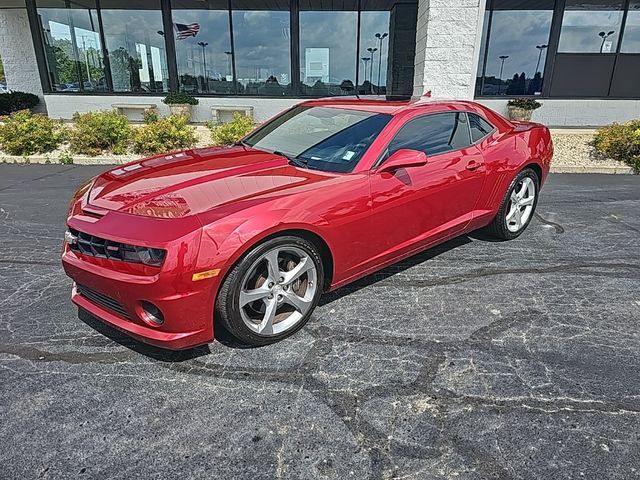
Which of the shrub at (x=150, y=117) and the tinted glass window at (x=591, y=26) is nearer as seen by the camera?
the shrub at (x=150, y=117)

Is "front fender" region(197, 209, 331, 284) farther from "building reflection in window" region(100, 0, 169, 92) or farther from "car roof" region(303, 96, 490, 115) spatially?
"building reflection in window" region(100, 0, 169, 92)

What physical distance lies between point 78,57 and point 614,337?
15.9 metres

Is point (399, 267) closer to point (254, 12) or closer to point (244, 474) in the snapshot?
point (244, 474)

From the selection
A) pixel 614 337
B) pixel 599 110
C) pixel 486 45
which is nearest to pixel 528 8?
pixel 486 45

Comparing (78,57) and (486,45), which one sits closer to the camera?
(486,45)

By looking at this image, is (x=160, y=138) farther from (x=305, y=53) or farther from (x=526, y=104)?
(x=526, y=104)

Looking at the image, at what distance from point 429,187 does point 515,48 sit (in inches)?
444

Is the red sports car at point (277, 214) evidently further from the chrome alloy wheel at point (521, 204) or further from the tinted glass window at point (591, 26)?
the tinted glass window at point (591, 26)

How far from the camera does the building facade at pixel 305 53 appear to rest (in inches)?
481

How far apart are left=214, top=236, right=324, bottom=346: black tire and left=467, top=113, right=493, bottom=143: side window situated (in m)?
2.16

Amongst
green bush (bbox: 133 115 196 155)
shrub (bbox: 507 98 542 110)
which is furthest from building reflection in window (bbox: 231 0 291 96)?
shrub (bbox: 507 98 542 110)

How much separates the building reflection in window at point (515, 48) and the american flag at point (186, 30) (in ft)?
28.0

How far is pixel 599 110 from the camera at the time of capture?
12.4m

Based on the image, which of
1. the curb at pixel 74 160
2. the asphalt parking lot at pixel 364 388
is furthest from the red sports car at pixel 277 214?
the curb at pixel 74 160
